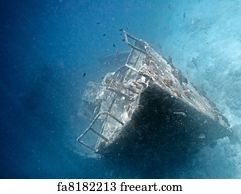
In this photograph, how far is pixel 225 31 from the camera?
49.4 feet

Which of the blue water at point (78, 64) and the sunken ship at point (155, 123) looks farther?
the blue water at point (78, 64)

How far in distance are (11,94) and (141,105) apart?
1298 cm

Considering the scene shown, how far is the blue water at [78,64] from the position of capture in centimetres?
1171

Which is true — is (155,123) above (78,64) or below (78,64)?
below

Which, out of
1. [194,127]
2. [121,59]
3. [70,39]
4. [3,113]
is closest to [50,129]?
[3,113]

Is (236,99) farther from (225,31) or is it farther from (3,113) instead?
(3,113)

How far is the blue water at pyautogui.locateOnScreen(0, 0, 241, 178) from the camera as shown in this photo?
38.4 feet

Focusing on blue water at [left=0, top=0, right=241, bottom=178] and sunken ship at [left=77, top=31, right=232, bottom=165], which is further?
blue water at [left=0, top=0, right=241, bottom=178]

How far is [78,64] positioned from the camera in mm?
17969

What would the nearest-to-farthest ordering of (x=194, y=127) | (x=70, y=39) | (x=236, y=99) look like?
(x=194, y=127) → (x=236, y=99) → (x=70, y=39)

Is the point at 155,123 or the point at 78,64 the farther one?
the point at 78,64

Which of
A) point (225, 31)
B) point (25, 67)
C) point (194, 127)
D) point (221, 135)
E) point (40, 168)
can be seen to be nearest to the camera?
point (194, 127)

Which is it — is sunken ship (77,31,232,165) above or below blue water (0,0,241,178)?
below

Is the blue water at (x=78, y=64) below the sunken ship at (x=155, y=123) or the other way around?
the other way around
